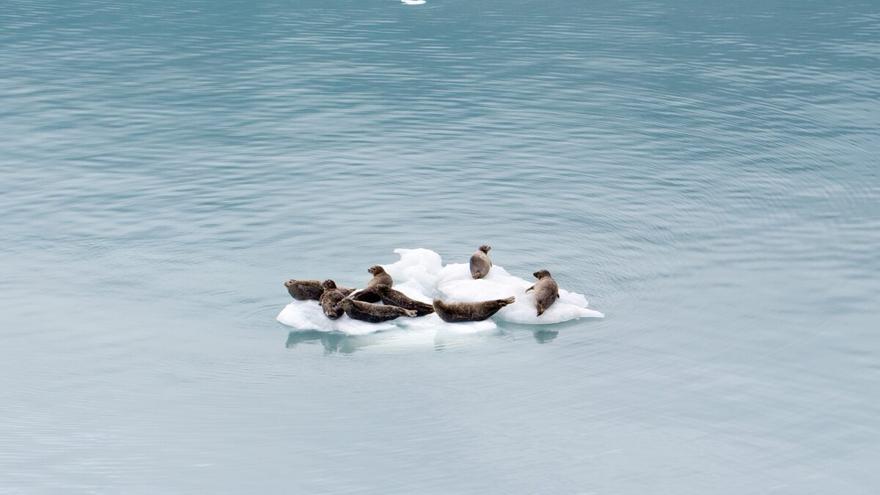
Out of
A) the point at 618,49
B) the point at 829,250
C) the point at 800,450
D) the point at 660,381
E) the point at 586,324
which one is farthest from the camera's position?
the point at 618,49

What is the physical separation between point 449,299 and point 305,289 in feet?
6.13

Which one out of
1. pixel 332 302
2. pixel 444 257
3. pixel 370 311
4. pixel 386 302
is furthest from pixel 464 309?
pixel 444 257

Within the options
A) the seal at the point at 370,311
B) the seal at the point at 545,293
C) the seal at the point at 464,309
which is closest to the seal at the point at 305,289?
the seal at the point at 370,311

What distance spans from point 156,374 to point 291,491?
339 cm

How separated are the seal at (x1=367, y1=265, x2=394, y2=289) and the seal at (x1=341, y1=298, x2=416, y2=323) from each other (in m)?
0.39

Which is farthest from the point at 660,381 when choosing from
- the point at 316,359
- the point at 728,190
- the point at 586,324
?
the point at 728,190

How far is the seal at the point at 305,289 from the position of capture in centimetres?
1641

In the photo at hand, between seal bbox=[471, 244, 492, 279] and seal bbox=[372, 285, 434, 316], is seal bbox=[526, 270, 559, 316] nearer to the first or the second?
seal bbox=[471, 244, 492, 279]

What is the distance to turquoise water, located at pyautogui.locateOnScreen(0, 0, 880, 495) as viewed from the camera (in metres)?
13.5

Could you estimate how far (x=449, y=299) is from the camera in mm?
16844

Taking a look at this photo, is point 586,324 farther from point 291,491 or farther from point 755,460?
point 291,491

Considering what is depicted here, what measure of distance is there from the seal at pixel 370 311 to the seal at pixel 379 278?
1.27 ft

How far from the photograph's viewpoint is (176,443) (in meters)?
13.7

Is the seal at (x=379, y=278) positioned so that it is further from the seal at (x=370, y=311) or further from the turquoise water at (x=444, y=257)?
the turquoise water at (x=444, y=257)
